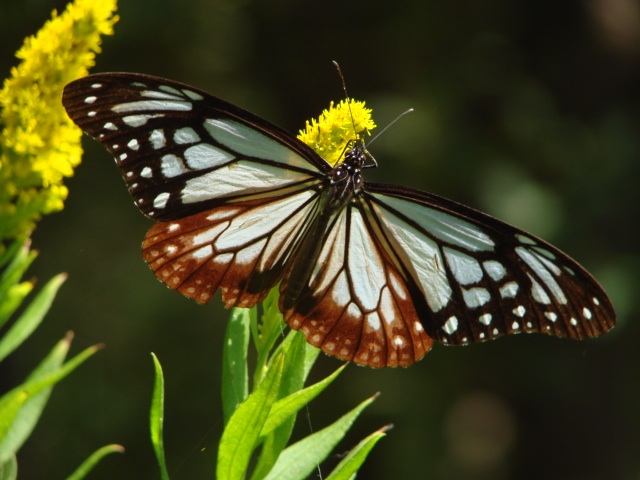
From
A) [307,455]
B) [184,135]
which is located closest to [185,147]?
[184,135]

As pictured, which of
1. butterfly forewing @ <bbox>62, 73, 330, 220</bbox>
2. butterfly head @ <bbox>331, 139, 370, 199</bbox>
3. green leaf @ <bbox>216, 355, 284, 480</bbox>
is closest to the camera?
green leaf @ <bbox>216, 355, 284, 480</bbox>

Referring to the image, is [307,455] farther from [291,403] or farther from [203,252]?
[203,252]

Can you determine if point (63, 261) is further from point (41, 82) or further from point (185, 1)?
point (41, 82)

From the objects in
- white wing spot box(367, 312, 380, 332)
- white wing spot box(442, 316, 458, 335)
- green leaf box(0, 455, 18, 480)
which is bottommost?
green leaf box(0, 455, 18, 480)

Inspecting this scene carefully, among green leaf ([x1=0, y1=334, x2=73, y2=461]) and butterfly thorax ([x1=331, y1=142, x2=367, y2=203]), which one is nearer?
green leaf ([x1=0, y1=334, x2=73, y2=461])

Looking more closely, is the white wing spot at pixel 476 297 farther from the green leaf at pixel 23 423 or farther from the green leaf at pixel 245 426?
the green leaf at pixel 23 423

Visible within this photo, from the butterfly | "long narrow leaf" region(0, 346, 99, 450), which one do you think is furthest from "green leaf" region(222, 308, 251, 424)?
"long narrow leaf" region(0, 346, 99, 450)

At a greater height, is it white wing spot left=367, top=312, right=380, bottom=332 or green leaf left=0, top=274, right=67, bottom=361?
white wing spot left=367, top=312, right=380, bottom=332

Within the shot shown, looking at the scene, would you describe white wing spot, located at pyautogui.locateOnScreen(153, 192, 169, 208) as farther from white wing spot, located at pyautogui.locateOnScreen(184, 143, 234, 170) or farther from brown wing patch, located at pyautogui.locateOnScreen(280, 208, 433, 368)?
brown wing patch, located at pyautogui.locateOnScreen(280, 208, 433, 368)
